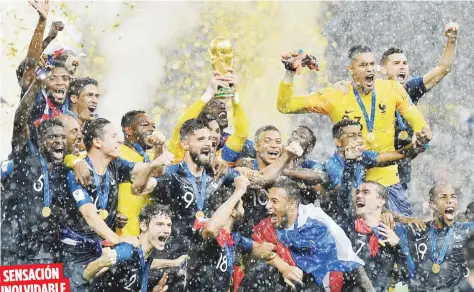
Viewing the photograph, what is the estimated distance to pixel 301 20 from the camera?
1099cm

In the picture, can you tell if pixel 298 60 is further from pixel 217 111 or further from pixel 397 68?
pixel 397 68

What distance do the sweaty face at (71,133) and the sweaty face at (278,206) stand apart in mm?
1476

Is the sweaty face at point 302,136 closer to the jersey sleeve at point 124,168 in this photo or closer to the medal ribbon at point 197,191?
the medal ribbon at point 197,191

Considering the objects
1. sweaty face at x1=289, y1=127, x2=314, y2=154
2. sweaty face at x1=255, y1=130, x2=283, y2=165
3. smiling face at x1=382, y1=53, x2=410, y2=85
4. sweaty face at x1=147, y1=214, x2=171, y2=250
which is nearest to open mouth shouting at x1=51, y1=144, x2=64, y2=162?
sweaty face at x1=147, y1=214, x2=171, y2=250

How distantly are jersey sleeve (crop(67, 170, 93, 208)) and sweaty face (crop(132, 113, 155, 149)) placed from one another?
59cm

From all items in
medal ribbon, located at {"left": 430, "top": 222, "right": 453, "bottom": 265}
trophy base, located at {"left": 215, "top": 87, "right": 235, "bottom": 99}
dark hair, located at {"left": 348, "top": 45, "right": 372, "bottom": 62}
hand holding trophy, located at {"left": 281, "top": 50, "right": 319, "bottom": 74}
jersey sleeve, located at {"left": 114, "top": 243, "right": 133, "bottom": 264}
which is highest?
dark hair, located at {"left": 348, "top": 45, "right": 372, "bottom": 62}

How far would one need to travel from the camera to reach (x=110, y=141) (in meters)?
8.95

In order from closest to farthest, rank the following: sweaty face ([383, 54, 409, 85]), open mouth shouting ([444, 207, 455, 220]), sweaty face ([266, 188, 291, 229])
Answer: sweaty face ([266, 188, 291, 229]) → open mouth shouting ([444, 207, 455, 220]) → sweaty face ([383, 54, 409, 85])

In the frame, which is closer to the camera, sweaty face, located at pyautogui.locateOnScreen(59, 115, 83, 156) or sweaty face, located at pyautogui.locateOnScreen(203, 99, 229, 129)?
sweaty face, located at pyautogui.locateOnScreen(59, 115, 83, 156)

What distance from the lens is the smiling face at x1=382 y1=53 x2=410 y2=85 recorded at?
10.1 meters

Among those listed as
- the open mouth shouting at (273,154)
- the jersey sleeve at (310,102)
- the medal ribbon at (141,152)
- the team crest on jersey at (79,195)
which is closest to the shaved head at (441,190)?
the jersey sleeve at (310,102)

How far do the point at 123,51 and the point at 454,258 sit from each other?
3222mm

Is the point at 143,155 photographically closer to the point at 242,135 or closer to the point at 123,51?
the point at 242,135

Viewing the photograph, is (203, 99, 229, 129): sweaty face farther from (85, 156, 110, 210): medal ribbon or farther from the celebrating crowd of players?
(85, 156, 110, 210): medal ribbon
